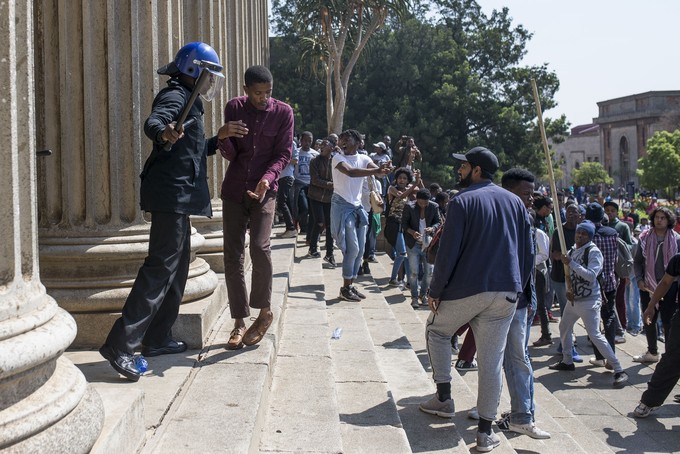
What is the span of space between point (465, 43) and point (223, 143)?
4093 cm

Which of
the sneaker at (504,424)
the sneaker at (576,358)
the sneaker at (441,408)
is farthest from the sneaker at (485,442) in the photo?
the sneaker at (576,358)

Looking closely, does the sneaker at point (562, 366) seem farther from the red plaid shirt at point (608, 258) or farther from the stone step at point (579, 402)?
the red plaid shirt at point (608, 258)

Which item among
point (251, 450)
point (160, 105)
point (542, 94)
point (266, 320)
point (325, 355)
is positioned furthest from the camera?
point (542, 94)

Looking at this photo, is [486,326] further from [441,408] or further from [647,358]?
[647,358]

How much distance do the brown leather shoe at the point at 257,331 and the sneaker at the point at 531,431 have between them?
1887 mm

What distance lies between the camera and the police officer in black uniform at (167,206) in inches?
176

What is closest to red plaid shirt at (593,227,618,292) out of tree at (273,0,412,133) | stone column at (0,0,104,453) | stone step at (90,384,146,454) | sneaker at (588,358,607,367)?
sneaker at (588,358,607,367)

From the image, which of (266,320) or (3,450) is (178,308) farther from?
(3,450)

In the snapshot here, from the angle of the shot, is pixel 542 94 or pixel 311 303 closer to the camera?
pixel 311 303

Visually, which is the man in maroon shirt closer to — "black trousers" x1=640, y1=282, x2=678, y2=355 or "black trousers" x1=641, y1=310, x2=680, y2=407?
"black trousers" x1=641, y1=310, x2=680, y2=407

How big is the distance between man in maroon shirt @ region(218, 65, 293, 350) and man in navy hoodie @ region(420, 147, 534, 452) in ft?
3.47

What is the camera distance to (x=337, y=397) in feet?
17.5

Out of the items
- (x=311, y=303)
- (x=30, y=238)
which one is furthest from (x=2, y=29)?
(x=311, y=303)

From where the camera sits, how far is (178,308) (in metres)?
5.00
